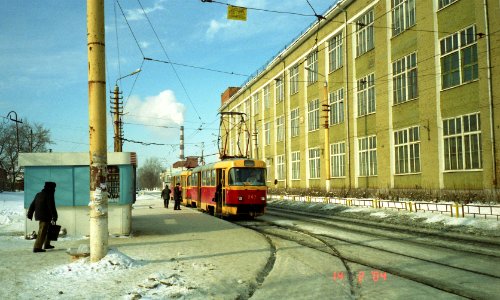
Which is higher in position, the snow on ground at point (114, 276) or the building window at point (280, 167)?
the building window at point (280, 167)

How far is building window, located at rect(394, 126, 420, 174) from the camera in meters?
29.0

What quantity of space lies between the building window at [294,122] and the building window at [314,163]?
4741 millimetres

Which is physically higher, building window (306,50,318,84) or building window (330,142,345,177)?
building window (306,50,318,84)

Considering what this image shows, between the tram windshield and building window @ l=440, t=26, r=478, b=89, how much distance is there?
12315 millimetres

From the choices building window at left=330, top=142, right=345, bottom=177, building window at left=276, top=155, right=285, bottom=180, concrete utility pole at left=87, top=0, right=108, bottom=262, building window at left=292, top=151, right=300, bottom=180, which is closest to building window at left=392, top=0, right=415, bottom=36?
building window at left=330, top=142, right=345, bottom=177

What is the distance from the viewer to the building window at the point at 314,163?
144ft

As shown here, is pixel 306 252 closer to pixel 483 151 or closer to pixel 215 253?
pixel 215 253

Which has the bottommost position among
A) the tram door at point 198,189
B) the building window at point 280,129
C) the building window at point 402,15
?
the tram door at point 198,189

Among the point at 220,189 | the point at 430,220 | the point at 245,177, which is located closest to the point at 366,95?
the point at 220,189

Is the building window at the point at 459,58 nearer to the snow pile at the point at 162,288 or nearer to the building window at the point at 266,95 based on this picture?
the snow pile at the point at 162,288

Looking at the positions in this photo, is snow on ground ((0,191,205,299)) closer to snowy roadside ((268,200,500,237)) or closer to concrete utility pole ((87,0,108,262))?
concrete utility pole ((87,0,108,262))

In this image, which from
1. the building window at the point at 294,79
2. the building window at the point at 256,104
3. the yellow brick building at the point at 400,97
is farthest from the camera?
the building window at the point at 256,104

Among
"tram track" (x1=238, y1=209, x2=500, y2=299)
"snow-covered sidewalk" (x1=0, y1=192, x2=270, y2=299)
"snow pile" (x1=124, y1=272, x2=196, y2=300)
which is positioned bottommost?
"tram track" (x1=238, y1=209, x2=500, y2=299)

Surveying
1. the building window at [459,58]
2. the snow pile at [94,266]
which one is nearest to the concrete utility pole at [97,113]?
the snow pile at [94,266]
